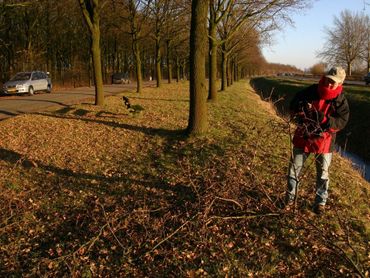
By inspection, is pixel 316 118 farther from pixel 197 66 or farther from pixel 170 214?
pixel 197 66

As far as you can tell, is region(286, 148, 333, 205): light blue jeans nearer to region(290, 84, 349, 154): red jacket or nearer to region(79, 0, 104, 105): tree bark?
region(290, 84, 349, 154): red jacket

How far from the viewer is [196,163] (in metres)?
8.13

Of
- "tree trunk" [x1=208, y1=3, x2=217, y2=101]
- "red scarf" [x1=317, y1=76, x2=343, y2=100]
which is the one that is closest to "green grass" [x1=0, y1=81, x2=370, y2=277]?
"red scarf" [x1=317, y1=76, x2=343, y2=100]

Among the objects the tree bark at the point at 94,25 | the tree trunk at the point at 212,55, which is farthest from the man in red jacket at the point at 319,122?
the tree trunk at the point at 212,55

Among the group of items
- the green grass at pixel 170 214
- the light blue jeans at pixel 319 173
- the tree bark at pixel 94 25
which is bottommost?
the green grass at pixel 170 214

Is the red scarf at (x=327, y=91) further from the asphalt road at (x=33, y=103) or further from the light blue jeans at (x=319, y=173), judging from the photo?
the asphalt road at (x=33, y=103)

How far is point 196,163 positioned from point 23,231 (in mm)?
3602

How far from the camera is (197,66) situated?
9.91m

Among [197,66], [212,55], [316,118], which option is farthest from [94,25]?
[316,118]

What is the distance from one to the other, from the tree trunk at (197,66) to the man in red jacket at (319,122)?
4615mm

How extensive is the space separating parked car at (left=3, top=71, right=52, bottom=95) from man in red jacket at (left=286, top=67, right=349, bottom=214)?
2298cm

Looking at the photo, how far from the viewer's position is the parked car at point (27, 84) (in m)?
24.9

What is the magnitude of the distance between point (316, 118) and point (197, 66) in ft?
16.7

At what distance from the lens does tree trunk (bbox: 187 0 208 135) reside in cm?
971
